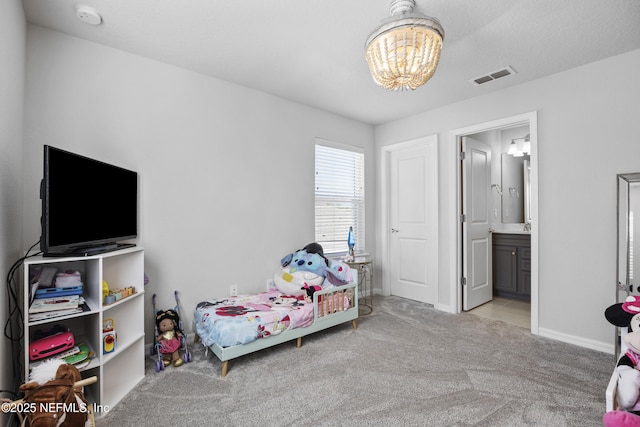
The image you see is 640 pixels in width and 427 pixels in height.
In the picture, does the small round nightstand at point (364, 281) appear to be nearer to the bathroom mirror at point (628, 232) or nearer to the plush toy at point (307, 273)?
the plush toy at point (307, 273)

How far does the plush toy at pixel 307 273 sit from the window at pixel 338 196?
2.29 feet

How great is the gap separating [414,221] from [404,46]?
2.69m

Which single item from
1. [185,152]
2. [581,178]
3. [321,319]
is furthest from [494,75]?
[185,152]

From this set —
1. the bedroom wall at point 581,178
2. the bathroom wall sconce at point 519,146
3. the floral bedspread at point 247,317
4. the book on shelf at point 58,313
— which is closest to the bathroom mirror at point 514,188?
the bathroom wall sconce at point 519,146

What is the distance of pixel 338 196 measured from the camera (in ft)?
13.1

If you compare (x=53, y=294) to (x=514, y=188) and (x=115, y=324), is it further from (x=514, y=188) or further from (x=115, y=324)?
(x=514, y=188)

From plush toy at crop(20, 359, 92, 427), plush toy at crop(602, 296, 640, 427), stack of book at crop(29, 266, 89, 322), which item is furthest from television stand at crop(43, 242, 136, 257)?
plush toy at crop(602, 296, 640, 427)

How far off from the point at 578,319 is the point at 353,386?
7.19 ft

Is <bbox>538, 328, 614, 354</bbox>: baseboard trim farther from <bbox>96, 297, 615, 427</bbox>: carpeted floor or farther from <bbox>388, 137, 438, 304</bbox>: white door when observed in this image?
<bbox>388, 137, 438, 304</bbox>: white door

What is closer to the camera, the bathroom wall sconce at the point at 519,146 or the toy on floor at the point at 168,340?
the toy on floor at the point at 168,340

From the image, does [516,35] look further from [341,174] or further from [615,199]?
[341,174]

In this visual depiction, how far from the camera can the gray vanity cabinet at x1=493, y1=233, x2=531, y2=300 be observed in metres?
3.97

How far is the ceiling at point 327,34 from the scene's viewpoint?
1.92m

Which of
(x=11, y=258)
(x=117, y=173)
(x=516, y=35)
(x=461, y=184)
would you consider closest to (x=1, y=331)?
(x=11, y=258)
